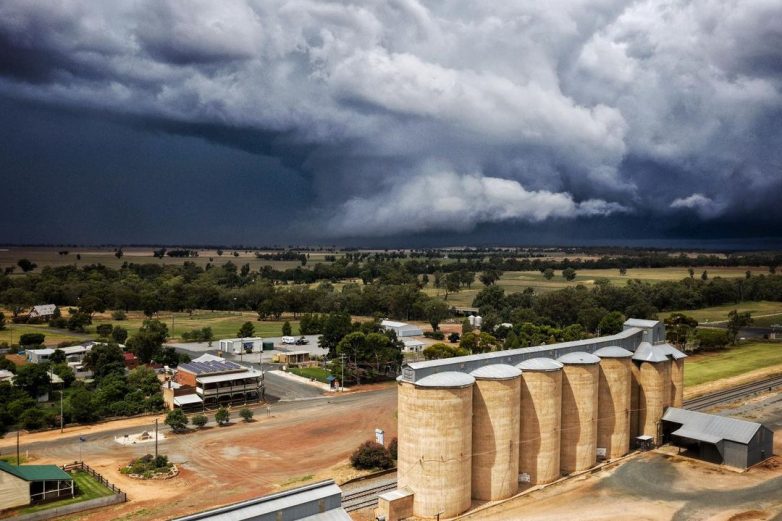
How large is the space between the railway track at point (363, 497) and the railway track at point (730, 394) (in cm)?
4230

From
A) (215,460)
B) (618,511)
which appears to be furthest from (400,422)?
(215,460)

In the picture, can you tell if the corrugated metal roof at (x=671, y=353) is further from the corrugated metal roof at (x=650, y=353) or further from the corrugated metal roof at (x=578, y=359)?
the corrugated metal roof at (x=578, y=359)

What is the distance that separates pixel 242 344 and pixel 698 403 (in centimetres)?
7129

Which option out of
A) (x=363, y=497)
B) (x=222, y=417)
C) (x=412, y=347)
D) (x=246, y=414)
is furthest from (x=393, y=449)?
(x=412, y=347)

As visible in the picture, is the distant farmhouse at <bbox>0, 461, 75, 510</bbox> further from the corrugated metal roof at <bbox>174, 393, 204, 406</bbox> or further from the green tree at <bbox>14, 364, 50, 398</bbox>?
the green tree at <bbox>14, 364, 50, 398</bbox>

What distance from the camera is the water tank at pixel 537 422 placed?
4438cm

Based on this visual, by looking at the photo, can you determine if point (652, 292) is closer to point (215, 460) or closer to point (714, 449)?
point (714, 449)

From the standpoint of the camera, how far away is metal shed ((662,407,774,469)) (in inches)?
1917

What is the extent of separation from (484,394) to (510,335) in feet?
190

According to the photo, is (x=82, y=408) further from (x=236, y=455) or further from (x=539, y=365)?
(x=539, y=365)

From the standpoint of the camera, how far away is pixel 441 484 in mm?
38312

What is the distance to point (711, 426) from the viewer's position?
169ft

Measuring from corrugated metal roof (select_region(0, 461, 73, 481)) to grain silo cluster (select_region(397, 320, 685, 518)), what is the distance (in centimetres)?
2562

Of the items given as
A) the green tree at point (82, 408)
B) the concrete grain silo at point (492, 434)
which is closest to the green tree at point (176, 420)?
the green tree at point (82, 408)
